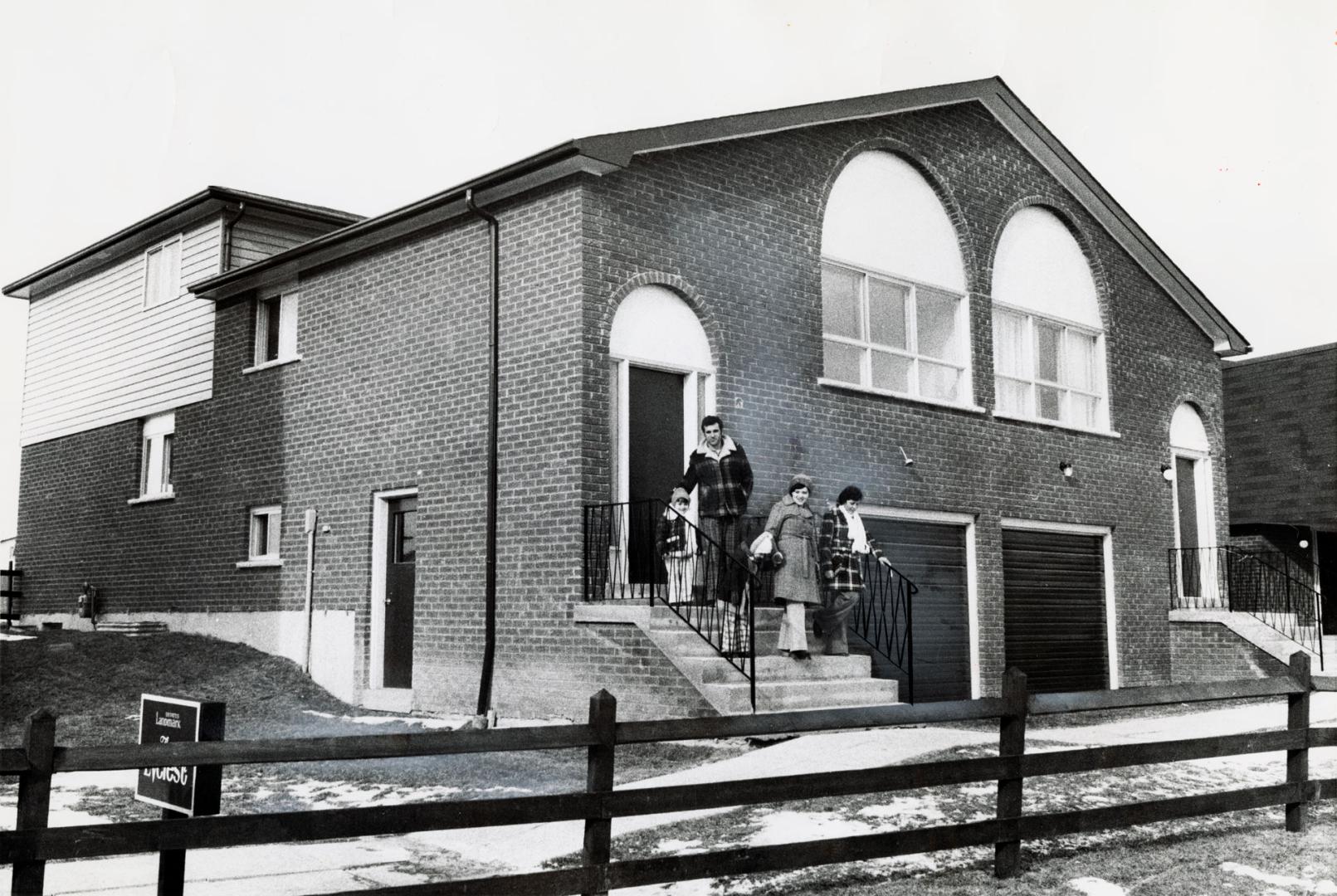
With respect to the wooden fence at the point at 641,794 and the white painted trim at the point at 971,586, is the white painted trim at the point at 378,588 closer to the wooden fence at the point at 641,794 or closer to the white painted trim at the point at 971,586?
the white painted trim at the point at 971,586

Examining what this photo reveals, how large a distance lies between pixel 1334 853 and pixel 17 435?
1936 cm

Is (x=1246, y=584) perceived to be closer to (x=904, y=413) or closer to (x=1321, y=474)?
(x=1321, y=474)

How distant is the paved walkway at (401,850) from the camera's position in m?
6.20

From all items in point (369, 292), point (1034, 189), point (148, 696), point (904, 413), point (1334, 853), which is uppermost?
point (1034, 189)

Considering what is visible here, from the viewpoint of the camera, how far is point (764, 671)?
36.1 ft

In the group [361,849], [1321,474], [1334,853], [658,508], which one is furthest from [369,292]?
[1321,474]

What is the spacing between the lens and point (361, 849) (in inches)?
276

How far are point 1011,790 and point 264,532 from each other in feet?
39.7

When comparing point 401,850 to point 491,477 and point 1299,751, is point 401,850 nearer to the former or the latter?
point 1299,751

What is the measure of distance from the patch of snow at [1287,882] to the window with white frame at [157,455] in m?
15.0

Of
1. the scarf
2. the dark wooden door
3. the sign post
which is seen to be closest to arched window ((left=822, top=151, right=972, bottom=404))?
the dark wooden door

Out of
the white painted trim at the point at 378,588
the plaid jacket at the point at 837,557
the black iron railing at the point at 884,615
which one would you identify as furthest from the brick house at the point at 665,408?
the plaid jacket at the point at 837,557

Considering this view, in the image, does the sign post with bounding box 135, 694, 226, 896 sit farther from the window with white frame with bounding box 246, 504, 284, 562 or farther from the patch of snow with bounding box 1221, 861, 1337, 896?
the window with white frame with bounding box 246, 504, 284, 562

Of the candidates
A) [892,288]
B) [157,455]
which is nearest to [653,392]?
[892,288]
